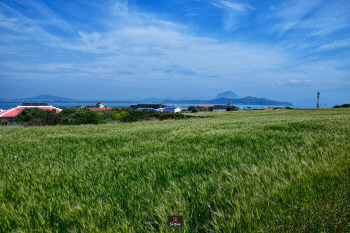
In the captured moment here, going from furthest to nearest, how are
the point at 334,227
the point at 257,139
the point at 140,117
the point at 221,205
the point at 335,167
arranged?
1. the point at 140,117
2. the point at 257,139
3. the point at 335,167
4. the point at 221,205
5. the point at 334,227

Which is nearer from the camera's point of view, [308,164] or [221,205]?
[221,205]

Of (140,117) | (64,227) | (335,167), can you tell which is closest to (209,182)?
(64,227)

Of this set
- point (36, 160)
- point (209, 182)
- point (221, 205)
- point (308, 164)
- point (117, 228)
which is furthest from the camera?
point (36, 160)

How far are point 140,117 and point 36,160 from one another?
17.5m

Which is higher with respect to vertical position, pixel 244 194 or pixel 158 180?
pixel 244 194

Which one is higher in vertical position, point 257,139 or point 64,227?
point 257,139

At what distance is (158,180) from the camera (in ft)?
9.02

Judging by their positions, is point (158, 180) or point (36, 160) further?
point (36, 160)

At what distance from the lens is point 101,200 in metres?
2.09

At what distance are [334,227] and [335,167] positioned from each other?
1587mm

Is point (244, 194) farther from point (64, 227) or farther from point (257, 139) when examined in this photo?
point (257, 139)

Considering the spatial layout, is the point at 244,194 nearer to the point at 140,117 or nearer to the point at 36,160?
the point at 36,160

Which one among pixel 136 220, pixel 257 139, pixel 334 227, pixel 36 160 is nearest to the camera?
pixel 334 227

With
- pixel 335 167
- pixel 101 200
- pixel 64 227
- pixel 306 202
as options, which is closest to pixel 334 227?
pixel 306 202
